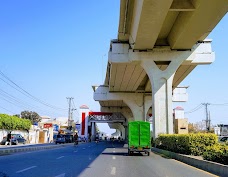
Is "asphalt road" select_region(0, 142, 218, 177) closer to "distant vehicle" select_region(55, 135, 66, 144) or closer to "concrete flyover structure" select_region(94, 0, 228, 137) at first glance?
"concrete flyover structure" select_region(94, 0, 228, 137)

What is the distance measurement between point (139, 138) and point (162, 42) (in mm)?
11641

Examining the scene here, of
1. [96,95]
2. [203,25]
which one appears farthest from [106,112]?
[203,25]

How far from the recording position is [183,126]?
76125 millimetres

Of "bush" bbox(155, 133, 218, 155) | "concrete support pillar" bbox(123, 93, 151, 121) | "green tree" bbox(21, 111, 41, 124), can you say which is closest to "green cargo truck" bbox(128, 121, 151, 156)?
"bush" bbox(155, 133, 218, 155)

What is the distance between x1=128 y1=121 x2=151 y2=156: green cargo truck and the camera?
995 inches

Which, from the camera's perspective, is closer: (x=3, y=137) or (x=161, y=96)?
(x=161, y=96)

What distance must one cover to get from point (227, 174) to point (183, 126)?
66322mm

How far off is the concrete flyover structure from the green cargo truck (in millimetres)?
5052

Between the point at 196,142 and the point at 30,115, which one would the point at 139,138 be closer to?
the point at 196,142

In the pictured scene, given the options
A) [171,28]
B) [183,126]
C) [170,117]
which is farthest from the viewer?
[183,126]

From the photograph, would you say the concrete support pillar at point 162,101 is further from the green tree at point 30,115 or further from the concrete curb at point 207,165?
the green tree at point 30,115

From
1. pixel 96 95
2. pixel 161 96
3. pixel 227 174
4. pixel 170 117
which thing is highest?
pixel 96 95

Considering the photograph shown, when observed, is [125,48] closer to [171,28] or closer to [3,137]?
[171,28]

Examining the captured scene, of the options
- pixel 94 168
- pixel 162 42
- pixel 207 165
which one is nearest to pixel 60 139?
pixel 162 42
